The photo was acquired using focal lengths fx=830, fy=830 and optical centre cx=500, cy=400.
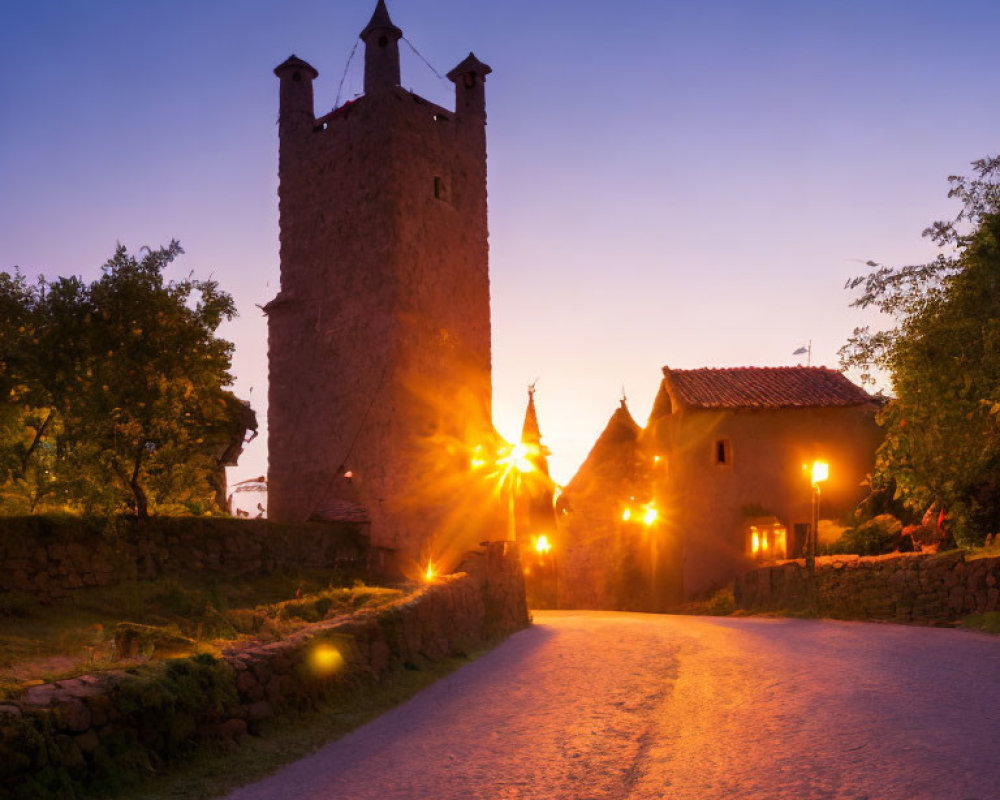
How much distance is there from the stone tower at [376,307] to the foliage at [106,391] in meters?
7.15

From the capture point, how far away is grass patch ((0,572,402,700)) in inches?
381

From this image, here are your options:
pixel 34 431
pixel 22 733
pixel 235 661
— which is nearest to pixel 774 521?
pixel 34 431

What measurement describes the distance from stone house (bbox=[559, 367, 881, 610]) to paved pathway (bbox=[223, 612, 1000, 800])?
18.8 metres

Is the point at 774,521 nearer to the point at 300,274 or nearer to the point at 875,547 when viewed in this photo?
the point at 875,547

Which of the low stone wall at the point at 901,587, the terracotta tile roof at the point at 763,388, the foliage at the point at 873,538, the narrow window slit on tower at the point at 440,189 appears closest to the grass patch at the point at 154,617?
the low stone wall at the point at 901,587

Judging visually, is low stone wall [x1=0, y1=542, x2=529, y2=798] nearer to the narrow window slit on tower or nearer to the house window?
the narrow window slit on tower

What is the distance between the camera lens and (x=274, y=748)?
728 cm

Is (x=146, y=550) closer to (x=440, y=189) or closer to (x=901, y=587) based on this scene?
(x=440, y=189)

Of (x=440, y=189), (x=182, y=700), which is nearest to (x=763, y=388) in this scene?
(x=440, y=189)

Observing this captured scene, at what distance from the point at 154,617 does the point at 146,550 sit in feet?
9.55

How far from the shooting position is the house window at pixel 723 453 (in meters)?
30.9

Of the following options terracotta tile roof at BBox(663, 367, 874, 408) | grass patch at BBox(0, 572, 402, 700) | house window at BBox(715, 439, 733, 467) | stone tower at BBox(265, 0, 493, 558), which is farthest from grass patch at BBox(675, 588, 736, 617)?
grass patch at BBox(0, 572, 402, 700)

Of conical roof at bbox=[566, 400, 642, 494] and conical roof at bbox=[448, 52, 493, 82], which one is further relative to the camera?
conical roof at bbox=[566, 400, 642, 494]

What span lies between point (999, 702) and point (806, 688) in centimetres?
179
